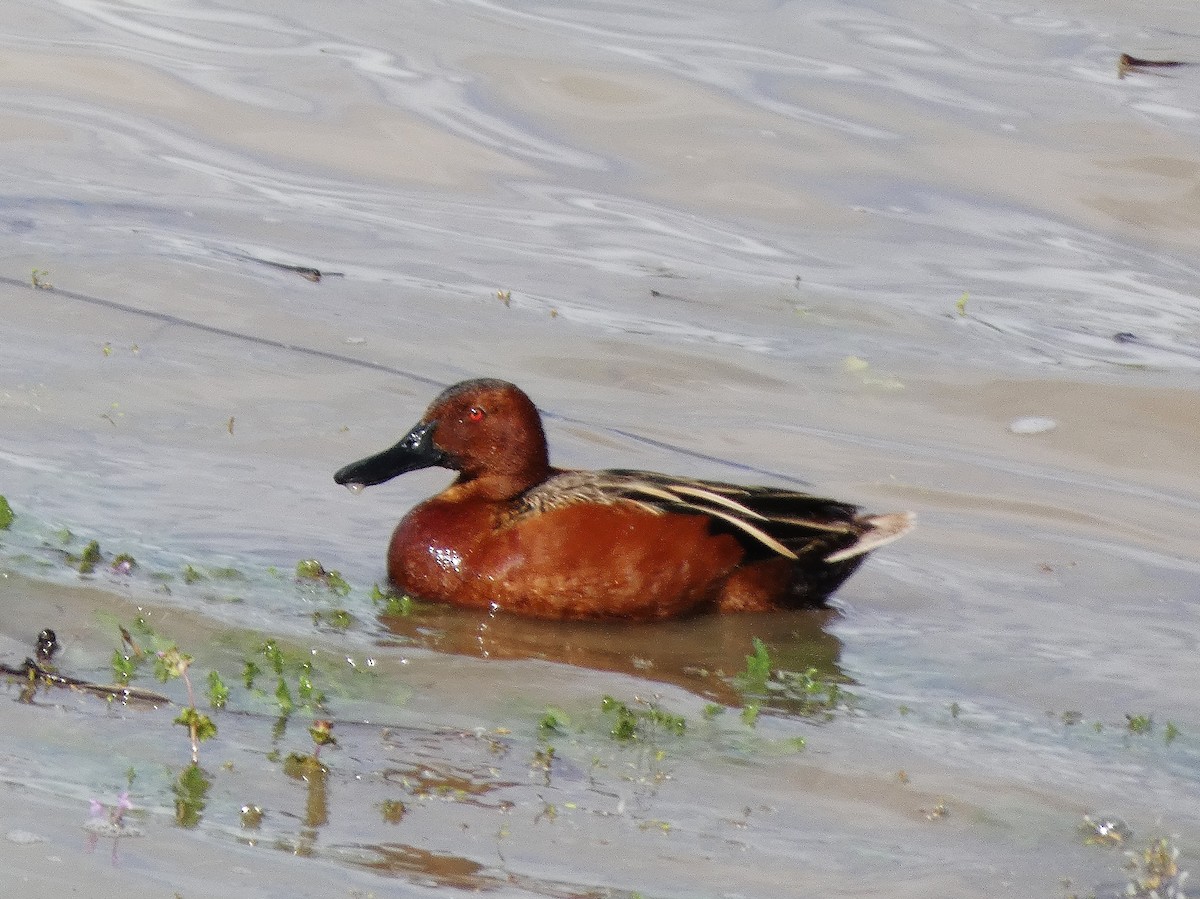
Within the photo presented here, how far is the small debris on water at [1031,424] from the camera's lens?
855 cm

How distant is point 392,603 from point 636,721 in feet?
4.20

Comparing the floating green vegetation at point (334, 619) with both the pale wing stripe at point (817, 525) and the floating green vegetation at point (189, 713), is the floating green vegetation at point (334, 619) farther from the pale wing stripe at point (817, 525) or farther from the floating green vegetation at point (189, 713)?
the pale wing stripe at point (817, 525)

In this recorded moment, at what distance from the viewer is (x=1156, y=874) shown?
427 centimetres

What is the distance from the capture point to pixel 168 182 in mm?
11055

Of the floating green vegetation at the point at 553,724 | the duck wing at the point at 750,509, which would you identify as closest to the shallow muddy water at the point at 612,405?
the floating green vegetation at the point at 553,724

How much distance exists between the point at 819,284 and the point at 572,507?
4223 millimetres

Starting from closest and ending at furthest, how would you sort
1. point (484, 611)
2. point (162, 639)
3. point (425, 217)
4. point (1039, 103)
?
point (162, 639) → point (484, 611) → point (425, 217) → point (1039, 103)

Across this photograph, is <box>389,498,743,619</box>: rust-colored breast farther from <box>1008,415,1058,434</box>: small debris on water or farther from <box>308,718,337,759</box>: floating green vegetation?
<box>1008,415,1058,434</box>: small debris on water

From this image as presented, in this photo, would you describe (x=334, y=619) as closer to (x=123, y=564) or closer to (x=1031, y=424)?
(x=123, y=564)

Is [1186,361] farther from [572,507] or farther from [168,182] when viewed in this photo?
[168,182]

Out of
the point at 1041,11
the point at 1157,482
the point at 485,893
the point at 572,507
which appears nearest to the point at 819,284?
the point at 1157,482

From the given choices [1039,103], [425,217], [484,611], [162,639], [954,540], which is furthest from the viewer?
[1039,103]

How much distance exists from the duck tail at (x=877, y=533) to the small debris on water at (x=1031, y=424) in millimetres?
2122

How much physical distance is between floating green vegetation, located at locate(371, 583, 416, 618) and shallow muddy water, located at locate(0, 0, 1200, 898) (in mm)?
55
